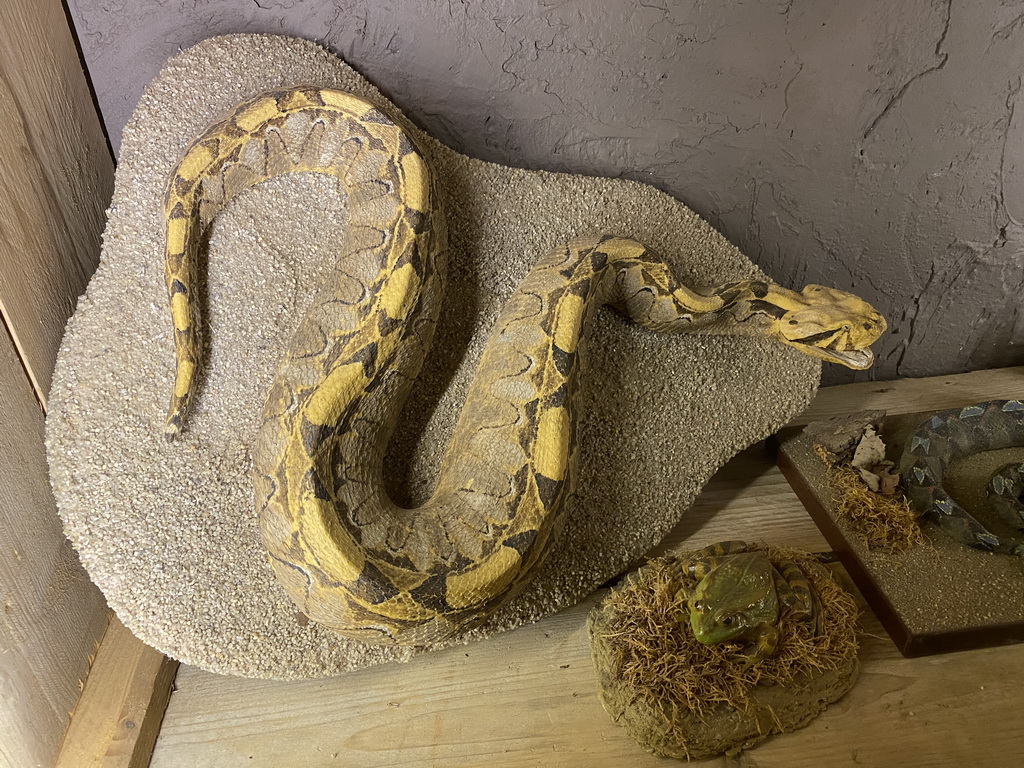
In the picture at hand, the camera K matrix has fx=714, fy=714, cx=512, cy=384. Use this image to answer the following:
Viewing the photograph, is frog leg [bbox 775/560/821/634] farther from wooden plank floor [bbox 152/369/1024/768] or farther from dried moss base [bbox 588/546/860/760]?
wooden plank floor [bbox 152/369/1024/768]

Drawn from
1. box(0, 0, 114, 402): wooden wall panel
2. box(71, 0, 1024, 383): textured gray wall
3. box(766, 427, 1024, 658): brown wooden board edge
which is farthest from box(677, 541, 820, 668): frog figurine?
box(0, 0, 114, 402): wooden wall panel

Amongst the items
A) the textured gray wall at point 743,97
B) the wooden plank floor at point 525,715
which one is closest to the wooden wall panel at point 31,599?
the wooden plank floor at point 525,715

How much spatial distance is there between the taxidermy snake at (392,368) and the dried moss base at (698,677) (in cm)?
32

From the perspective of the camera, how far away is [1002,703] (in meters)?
1.63

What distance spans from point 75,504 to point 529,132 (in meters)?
1.39

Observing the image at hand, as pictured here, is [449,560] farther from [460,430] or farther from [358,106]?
[358,106]

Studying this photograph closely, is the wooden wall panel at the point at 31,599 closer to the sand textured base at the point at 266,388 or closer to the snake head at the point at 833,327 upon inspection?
the sand textured base at the point at 266,388

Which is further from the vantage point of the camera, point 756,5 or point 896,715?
point 756,5

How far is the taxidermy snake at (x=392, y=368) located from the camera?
1335 mm

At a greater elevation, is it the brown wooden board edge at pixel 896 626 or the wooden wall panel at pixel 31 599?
the wooden wall panel at pixel 31 599

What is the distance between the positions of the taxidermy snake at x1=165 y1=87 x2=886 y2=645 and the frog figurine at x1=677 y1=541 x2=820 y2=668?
15.0 inches

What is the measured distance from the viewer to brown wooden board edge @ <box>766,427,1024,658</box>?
1654mm

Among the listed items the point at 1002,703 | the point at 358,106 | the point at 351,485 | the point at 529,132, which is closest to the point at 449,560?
the point at 351,485

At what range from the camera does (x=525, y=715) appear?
5.25 ft
